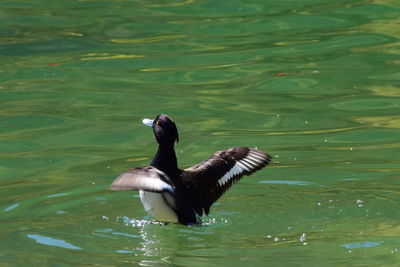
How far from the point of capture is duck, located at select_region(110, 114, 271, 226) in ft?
25.4

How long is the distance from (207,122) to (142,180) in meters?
3.84

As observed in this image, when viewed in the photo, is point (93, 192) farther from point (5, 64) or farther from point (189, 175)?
point (5, 64)

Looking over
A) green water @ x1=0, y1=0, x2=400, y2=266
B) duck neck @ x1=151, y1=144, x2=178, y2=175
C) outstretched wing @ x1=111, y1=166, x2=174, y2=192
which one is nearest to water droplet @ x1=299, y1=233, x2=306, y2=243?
green water @ x1=0, y1=0, x2=400, y2=266

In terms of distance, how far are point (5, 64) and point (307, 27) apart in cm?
424

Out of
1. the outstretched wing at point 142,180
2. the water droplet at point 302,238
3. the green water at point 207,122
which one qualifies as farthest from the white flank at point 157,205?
the water droplet at point 302,238

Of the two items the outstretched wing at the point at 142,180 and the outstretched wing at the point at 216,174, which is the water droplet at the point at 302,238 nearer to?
the outstretched wing at the point at 216,174

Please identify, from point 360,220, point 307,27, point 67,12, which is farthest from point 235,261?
point 67,12

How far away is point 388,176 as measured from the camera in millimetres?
8727

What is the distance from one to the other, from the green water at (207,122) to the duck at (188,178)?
0.13m

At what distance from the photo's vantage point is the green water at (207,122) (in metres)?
7.25

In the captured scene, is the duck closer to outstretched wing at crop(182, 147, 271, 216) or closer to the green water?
outstretched wing at crop(182, 147, 271, 216)

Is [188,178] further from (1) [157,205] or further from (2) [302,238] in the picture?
(2) [302,238]

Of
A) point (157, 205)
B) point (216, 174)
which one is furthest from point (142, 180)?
point (216, 174)

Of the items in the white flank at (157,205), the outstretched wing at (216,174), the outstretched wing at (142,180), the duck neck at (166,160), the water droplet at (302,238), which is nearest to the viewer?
the outstretched wing at (142,180)
